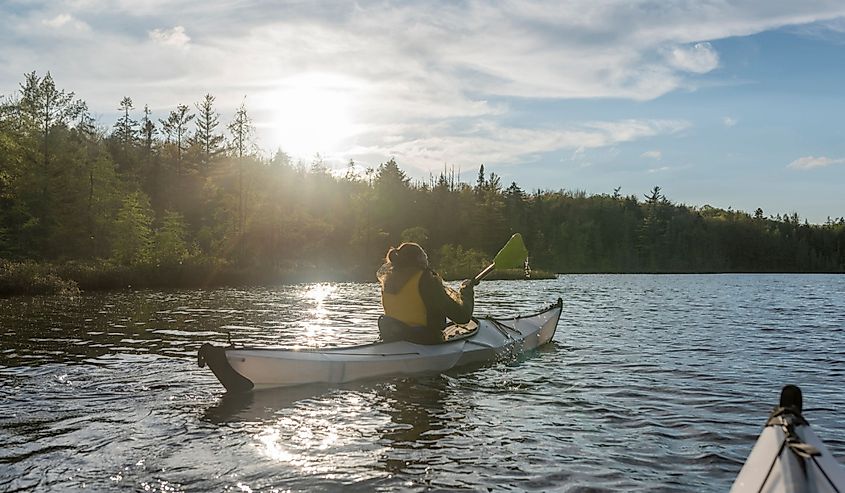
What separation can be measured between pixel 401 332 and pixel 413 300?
20.7 inches

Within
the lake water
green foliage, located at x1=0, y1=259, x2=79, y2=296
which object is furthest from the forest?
the lake water

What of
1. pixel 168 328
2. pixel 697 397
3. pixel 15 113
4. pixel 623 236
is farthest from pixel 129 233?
pixel 623 236

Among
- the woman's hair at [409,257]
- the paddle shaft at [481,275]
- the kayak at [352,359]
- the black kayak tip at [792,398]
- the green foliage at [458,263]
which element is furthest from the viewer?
the green foliage at [458,263]

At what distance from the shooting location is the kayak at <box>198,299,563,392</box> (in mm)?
7570

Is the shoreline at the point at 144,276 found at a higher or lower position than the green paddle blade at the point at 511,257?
lower

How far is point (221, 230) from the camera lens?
159ft

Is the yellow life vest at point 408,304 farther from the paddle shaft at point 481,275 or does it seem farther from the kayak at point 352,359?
the paddle shaft at point 481,275

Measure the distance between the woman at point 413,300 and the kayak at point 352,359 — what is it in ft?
0.65

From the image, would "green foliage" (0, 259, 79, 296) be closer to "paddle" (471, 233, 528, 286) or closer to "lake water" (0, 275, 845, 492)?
"lake water" (0, 275, 845, 492)

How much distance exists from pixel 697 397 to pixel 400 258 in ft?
13.5

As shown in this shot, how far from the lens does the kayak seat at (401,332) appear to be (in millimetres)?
9352

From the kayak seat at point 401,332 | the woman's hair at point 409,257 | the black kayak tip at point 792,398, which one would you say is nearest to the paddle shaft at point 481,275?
the kayak seat at point 401,332

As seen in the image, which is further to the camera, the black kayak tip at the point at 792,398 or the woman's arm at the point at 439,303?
the woman's arm at the point at 439,303

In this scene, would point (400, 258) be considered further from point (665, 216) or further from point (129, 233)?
point (665, 216)
